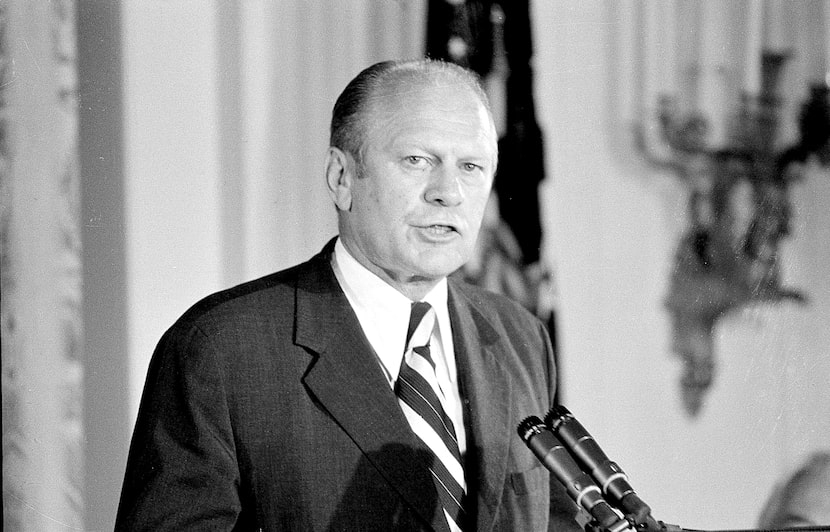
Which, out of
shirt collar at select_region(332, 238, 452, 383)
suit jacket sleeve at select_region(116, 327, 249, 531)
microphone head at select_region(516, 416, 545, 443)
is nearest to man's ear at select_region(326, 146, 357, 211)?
shirt collar at select_region(332, 238, 452, 383)

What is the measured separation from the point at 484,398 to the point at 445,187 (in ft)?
1.36

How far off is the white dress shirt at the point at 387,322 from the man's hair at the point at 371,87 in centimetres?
22

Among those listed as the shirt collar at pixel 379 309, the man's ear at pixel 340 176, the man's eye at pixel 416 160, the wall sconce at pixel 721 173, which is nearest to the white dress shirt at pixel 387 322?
the shirt collar at pixel 379 309

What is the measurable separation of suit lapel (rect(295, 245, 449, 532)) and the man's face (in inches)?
6.4

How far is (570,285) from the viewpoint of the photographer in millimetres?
2215

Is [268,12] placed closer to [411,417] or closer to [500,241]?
[500,241]

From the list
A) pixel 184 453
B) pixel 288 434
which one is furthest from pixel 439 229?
pixel 184 453

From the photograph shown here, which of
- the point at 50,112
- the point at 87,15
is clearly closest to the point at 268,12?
the point at 87,15

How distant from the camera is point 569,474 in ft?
4.00

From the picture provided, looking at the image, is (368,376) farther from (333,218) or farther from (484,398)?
(333,218)

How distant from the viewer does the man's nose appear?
1.81m

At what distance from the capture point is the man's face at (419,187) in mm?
1815

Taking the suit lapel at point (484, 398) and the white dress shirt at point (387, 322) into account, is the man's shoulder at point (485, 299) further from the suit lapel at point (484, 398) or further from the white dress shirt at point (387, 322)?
the white dress shirt at point (387, 322)

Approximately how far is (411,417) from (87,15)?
3.54ft
